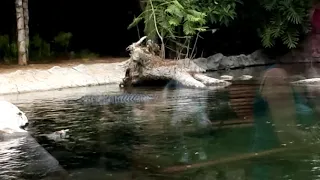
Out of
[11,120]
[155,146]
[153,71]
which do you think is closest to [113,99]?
[153,71]

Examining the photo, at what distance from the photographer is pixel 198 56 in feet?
61.8

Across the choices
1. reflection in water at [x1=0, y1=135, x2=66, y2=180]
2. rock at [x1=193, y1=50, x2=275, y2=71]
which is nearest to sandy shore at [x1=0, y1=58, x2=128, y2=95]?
rock at [x1=193, y1=50, x2=275, y2=71]

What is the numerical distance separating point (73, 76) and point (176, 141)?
7.45 m

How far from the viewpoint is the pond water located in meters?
5.23

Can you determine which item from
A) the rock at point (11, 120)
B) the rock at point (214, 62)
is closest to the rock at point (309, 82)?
the rock at point (214, 62)

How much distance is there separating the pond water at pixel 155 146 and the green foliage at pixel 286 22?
7428 mm

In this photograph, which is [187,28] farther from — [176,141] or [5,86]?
[176,141]

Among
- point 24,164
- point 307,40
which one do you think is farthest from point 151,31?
point 24,164

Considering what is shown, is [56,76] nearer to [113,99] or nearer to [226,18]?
[113,99]

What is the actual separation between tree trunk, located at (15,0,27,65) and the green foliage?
738 centimetres

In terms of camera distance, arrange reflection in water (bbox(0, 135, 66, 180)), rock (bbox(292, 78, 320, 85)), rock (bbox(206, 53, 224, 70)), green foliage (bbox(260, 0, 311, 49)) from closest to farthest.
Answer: reflection in water (bbox(0, 135, 66, 180)), rock (bbox(292, 78, 320, 85)), green foliage (bbox(260, 0, 311, 49)), rock (bbox(206, 53, 224, 70))

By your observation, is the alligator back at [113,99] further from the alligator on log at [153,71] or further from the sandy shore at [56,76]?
the sandy shore at [56,76]

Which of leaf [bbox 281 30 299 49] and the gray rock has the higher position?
leaf [bbox 281 30 299 49]

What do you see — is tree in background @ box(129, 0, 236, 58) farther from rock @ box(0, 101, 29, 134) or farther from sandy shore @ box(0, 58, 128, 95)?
rock @ box(0, 101, 29, 134)
